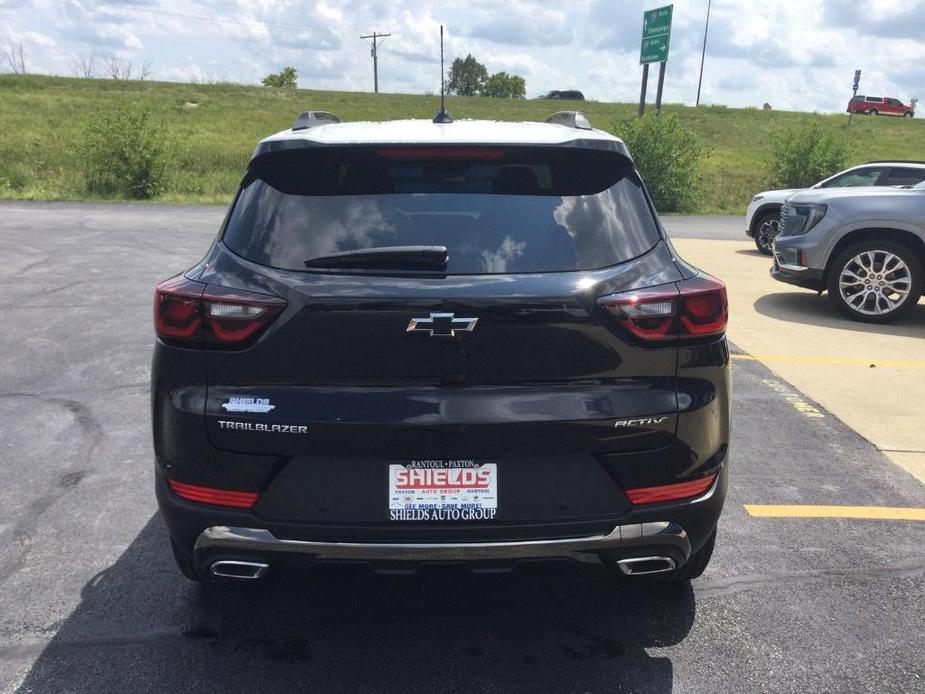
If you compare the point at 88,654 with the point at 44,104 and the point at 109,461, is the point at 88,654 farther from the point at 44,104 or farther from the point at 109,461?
the point at 44,104

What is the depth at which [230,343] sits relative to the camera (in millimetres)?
2535

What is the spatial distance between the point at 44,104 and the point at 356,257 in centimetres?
4897

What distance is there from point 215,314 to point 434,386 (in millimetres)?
708

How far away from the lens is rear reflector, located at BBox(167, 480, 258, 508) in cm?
257

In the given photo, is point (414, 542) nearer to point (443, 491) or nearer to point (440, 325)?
point (443, 491)

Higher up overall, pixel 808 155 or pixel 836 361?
pixel 808 155

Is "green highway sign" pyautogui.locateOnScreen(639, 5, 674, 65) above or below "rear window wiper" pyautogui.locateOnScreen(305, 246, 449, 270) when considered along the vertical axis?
above

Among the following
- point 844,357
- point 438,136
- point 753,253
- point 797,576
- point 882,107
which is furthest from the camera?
point 882,107

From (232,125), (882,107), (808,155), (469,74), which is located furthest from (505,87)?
(808,155)

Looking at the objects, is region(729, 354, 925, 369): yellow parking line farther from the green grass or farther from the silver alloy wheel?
the green grass

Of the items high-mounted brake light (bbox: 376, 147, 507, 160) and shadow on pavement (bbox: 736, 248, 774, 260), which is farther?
shadow on pavement (bbox: 736, 248, 774, 260)

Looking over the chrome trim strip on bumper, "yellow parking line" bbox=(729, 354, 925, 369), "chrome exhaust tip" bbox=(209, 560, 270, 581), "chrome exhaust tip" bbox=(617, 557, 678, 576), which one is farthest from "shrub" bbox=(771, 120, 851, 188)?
"chrome exhaust tip" bbox=(209, 560, 270, 581)

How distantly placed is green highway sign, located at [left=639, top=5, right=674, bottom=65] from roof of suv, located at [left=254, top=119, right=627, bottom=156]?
2868 centimetres

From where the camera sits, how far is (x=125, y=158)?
24.4 meters
